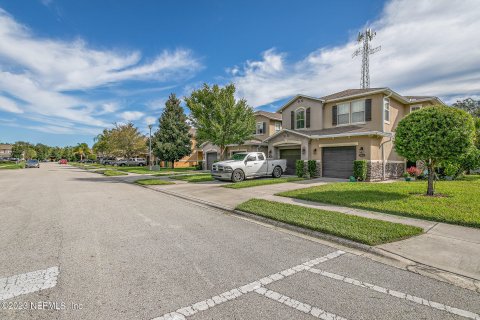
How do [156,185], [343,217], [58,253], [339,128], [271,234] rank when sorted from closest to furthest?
1. [58,253]
2. [271,234]
3. [343,217]
4. [156,185]
5. [339,128]

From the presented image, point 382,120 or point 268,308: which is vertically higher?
point 382,120

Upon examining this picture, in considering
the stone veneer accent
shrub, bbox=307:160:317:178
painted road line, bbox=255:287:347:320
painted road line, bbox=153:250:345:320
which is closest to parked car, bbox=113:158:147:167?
shrub, bbox=307:160:317:178

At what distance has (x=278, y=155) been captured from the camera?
20.8m

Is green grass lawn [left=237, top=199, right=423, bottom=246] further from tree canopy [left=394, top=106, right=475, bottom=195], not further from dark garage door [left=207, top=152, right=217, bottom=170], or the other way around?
dark garage door [left=207, top=152, right=217, bottom=170]

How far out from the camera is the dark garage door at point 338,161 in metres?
16.4

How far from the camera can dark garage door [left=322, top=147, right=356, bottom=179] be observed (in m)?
16.4

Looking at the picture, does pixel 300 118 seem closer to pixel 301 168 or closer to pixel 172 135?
pixel 301 168

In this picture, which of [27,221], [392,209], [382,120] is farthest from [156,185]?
[382,120]

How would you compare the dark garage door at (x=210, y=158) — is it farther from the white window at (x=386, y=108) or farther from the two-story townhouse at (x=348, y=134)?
the white window at (x=386, y=108)

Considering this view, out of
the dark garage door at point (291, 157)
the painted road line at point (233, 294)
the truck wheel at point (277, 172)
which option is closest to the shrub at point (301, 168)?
the truck wheel at point (277, 172)

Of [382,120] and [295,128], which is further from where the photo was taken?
[295,128]

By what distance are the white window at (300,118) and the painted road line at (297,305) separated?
62.2 feet

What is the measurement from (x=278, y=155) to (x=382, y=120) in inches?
315

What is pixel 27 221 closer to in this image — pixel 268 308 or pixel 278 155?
pixel 268 308
